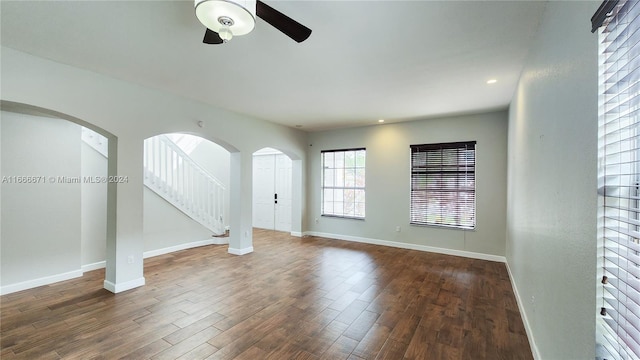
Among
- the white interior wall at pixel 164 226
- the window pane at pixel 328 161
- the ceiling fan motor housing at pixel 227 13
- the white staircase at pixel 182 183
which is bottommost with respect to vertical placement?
the white interior wall at pixel 164 226

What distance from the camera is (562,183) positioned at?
5.21 ft

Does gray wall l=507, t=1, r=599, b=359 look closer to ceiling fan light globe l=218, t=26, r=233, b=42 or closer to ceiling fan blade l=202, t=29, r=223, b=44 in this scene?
ceiling fan light globe l=218, t=26, r=233, b=42

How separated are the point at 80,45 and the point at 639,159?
405cm

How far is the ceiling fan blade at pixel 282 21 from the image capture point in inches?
65.1

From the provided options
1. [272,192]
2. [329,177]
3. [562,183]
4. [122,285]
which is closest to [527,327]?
[562,183]

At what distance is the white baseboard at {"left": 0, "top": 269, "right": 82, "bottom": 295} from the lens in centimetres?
347

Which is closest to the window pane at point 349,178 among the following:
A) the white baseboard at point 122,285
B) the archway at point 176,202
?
the archway at point 176,202

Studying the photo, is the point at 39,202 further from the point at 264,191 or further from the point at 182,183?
the point at 264,191

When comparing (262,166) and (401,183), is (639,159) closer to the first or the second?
(401,183)

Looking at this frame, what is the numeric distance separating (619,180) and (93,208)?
5.97 metres

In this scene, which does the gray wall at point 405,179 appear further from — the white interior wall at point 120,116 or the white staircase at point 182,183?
the white interior wall at point 120,116

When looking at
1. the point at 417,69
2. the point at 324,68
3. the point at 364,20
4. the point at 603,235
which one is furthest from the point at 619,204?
the point at 324,68

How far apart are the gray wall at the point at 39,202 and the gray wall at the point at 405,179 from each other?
4.73 metres

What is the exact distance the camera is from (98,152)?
443 centimetres
